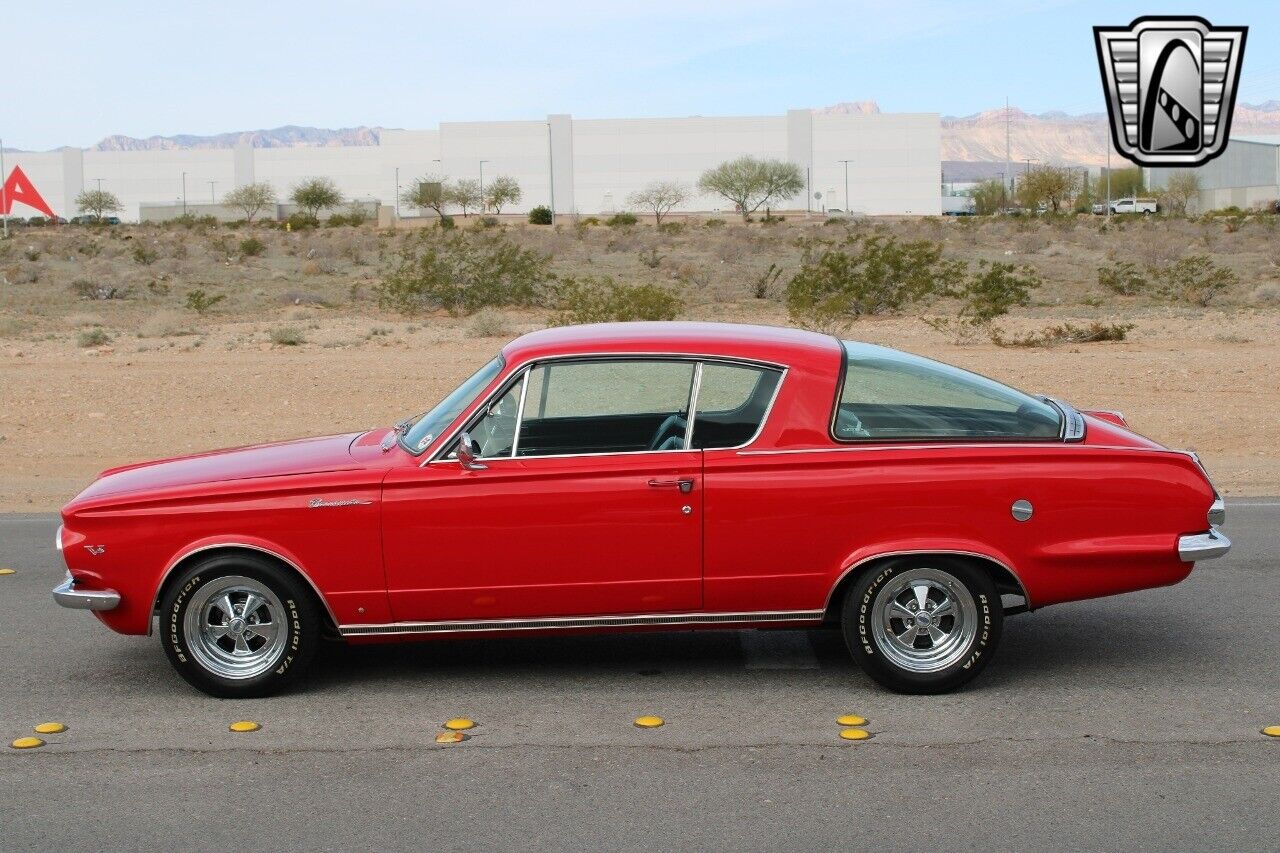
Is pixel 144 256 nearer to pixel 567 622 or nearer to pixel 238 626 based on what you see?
pixel 238 626

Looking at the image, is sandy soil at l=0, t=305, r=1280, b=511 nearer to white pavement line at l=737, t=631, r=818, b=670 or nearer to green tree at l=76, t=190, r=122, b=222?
white pavement line at l=737, t=631, r=818, b=670

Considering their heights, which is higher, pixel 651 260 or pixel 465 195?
pixel 465 195

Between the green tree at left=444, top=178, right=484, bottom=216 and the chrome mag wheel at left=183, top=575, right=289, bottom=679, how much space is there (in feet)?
331

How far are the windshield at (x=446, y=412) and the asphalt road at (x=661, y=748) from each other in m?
1.08

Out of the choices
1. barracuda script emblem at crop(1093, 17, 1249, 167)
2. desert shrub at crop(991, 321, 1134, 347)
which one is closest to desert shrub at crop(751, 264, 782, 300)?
desert shrub at crop(991, 321, 1134, 347)

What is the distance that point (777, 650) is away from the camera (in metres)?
7.24

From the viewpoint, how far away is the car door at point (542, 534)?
624 centimetres

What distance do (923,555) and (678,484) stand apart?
1.06 m

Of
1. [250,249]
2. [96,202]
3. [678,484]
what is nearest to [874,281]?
[678,484]

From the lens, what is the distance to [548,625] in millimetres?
6375

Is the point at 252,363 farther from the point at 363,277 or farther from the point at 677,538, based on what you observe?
the point at 363,277

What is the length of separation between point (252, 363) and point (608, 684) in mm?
16450

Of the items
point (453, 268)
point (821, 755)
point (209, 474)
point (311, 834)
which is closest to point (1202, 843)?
point (821, 755)

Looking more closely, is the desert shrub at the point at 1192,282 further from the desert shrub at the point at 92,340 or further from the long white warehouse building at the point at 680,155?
the long white warehouse building at the point at 680,155
